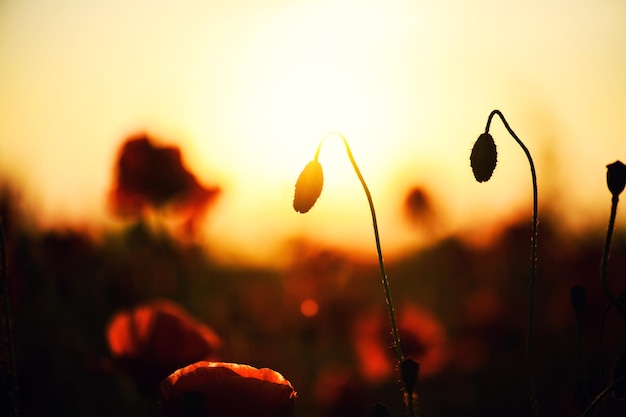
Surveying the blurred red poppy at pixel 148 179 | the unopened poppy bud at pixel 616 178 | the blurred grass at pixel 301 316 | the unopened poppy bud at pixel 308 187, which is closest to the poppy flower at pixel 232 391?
the unopened poppy bud at pixel 308 187

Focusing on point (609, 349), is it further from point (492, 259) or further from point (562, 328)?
point (492, 259)

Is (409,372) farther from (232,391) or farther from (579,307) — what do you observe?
(579,307)

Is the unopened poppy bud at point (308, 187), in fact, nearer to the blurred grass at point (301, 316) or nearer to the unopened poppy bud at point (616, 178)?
the unopened poppy bud at point (616, 178)

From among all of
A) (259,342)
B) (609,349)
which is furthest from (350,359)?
(609,349)

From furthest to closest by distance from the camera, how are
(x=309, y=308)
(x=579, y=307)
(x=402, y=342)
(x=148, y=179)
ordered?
(x=309, y=308) → (x=402, y=342) → (x=148, y=179) → (x=579, y=307)

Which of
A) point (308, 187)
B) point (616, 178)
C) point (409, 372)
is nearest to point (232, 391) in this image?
point (409, 372)

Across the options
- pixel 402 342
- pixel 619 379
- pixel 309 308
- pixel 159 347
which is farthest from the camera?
pixel 309 308
